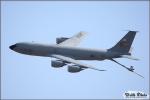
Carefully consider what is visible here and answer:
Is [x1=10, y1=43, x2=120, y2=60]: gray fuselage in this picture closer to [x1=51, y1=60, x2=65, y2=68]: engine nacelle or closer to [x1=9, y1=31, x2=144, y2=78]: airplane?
[x1=9, y1=31, x2=144, y2=78]: airplane

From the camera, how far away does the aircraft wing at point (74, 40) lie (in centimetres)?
8972

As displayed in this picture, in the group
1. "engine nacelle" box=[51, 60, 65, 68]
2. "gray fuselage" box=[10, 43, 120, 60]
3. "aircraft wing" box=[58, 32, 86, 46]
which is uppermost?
"aircraft wing" box=[58, 32, 86, 46]

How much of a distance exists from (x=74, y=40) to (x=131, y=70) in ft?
71.1

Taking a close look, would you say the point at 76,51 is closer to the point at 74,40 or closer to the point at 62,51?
the point at 62,51

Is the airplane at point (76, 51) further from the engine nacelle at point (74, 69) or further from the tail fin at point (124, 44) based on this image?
the engine nacelle at point (74, 69)

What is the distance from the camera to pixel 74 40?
9138 cm

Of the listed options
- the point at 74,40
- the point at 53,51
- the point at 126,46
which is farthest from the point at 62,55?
the point at 126,46

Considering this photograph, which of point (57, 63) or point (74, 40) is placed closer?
point (57, 63)

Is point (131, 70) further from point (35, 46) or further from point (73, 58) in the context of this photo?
point (35, 46)

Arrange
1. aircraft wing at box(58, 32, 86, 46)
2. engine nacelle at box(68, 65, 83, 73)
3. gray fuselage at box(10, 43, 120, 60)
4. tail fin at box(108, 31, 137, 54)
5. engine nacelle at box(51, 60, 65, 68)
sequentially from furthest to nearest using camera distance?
1. aircraft wing at box(58, 32, 86, 46)
2. tail fin at box(108, 31, 137, 54)
3. gray fuselage at box(10, 43, 120, 60)
4. engine nacelle at box(51, 60, 65, 68)
5. engine nacelle at box(68, 65, 83, 73)

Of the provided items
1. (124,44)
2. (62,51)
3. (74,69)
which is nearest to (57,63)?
(74,69)

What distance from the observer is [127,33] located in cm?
8350

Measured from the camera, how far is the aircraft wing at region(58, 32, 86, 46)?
89.7 meters


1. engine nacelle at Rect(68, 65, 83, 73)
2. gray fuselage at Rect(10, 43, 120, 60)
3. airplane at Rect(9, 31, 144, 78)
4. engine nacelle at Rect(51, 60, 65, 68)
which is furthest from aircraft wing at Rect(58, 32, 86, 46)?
engine nacelle at Rect(68, 65, 83, 73)
